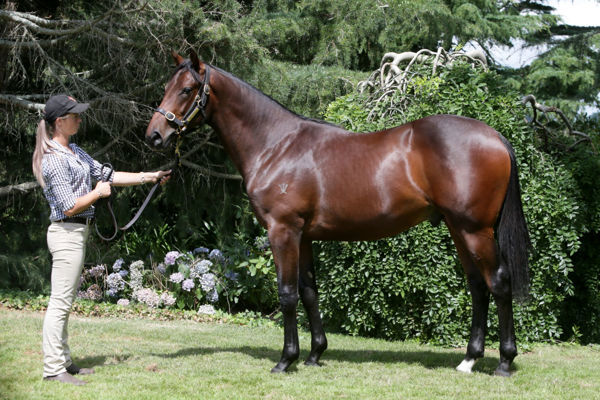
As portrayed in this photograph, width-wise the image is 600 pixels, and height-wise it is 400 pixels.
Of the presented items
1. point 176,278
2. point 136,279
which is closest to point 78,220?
point 176,278

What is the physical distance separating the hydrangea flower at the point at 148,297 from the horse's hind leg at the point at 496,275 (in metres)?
4.64

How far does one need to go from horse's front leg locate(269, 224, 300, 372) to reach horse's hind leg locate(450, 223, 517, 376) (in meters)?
1.20

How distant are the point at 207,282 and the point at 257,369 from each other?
133 inches

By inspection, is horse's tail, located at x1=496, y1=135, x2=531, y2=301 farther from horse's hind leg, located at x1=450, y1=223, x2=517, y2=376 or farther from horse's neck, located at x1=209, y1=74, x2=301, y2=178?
horse's neck, located at x1=209, y1=74, x2=301, y2=178

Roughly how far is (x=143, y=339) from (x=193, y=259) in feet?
8.07

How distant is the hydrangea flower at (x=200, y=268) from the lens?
7.55 m

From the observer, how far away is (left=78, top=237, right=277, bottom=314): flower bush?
749cm

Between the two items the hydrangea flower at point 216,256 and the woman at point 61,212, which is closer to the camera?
the woman at point 61,212

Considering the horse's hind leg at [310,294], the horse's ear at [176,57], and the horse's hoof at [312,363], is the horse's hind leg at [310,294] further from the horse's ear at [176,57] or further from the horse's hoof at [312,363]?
the horse's ear at [176,57]

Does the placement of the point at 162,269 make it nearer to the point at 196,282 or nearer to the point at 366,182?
the point at 196,282

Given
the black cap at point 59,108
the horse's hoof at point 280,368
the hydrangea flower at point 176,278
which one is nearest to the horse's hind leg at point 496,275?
the horse's hoof at point 280,368

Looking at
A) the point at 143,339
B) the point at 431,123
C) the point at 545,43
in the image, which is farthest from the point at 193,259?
the point at 545,43

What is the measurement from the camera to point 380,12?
8273 millimetres

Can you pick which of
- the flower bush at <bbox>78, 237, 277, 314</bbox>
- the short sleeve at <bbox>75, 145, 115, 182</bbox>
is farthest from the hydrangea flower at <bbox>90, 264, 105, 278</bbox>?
the short sleeve at <bbox>75, 145, 115, 182</bbox>
